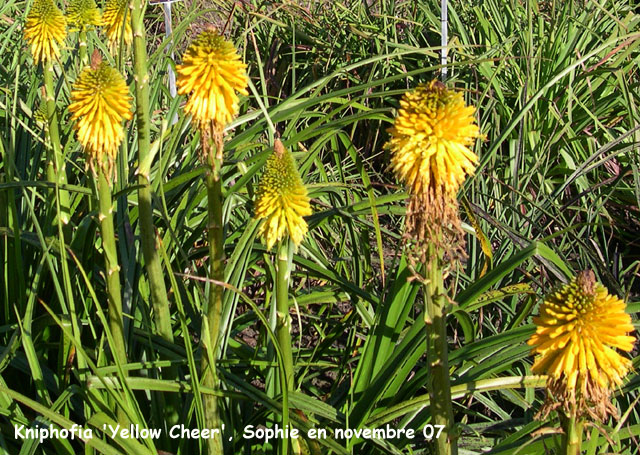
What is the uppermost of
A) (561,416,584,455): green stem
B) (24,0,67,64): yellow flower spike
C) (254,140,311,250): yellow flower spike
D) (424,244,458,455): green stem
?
(24,0,67,64): yellow flower spike

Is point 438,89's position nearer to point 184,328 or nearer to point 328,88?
point 184,328

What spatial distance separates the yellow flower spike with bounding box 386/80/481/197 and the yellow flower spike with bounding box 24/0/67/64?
141 cm

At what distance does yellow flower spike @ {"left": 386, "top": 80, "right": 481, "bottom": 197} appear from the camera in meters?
1.52

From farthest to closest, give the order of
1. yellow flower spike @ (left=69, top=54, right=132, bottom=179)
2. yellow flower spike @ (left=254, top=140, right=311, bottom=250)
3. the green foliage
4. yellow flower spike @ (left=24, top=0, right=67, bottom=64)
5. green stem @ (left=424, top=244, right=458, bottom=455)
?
yellow flower spike @ (left=24, top=0, right=67, bottom=64)
the green foliage
yellow flower spike @ (left=69, top=54, right=132, bottom=179)
yellow flower spike @ (left=254, top=140, right=311, bottom=250)
green stem @ (left=424, top=244, right=458, bottom=455)

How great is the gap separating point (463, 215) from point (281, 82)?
2.60 m

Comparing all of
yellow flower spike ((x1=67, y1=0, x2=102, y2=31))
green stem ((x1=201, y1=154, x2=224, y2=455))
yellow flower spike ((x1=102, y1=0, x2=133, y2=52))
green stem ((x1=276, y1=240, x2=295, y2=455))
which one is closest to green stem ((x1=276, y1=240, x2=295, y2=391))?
green stem ((x1=276, y1=240, x2=295, y2=455))

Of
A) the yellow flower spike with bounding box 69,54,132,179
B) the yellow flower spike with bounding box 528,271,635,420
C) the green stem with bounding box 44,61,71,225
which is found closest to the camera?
the yellow flower spike with bounding box 528,271,635,420

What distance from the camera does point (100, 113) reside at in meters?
1.86

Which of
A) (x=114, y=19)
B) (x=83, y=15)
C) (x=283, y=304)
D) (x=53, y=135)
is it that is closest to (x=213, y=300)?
(x=283, y=304)

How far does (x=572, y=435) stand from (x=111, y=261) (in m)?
1.13

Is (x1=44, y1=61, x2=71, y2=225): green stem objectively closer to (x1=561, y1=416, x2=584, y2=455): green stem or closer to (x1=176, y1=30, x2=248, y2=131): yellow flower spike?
(x1=176, y1=30, x2=248, y2=131): yellow flower spike

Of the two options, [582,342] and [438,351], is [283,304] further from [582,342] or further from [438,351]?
[582,342]

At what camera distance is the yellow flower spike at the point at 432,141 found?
152 cm

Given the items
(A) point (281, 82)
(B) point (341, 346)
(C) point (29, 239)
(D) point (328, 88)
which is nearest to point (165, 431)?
(C) point (29, 239)
